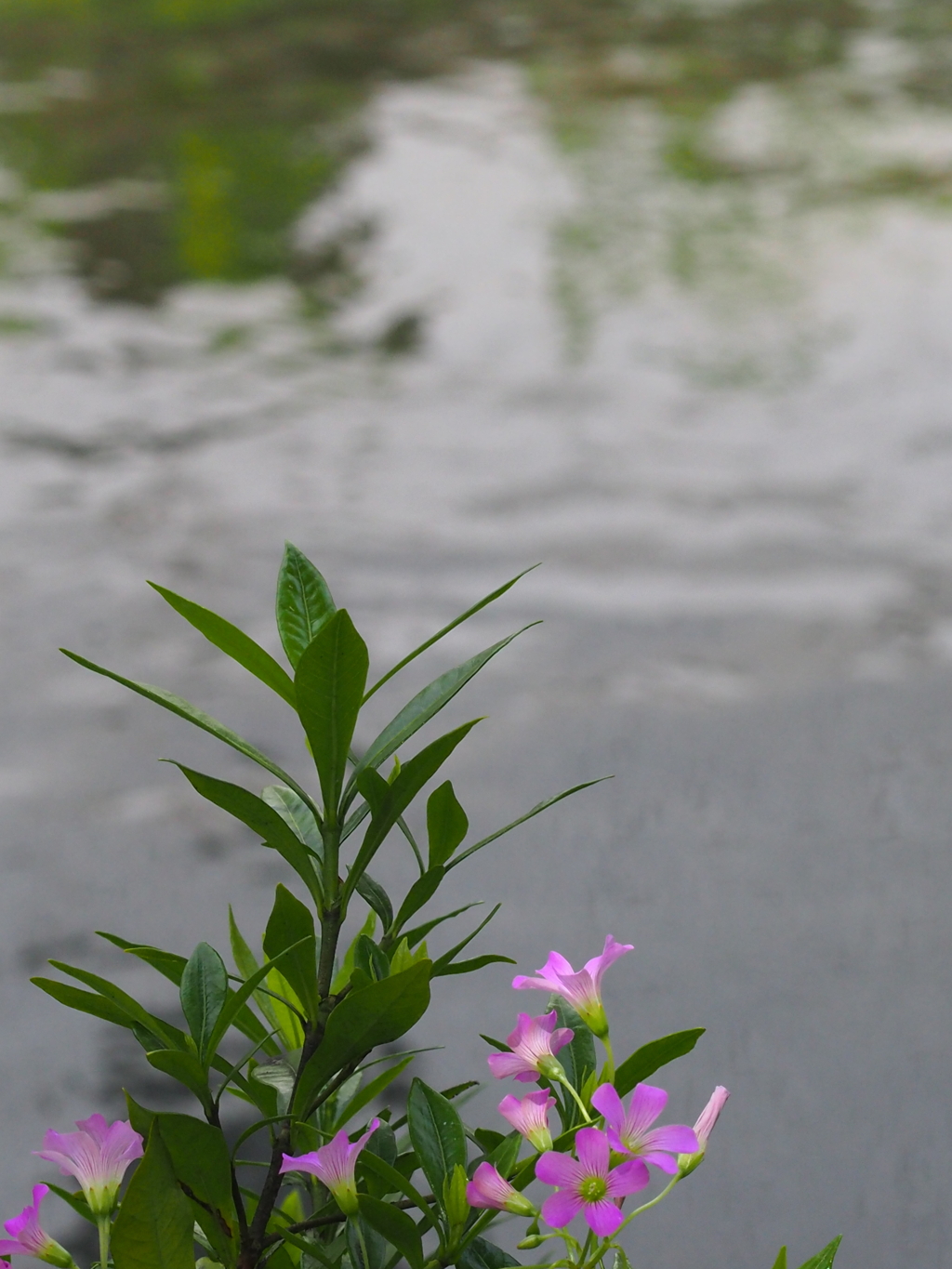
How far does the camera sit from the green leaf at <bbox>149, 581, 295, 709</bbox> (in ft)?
1.55

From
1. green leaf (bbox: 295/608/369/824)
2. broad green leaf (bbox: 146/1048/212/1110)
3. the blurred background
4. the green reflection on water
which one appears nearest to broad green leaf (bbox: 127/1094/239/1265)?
broad green leaf (bbox: 146/1048/212/1110)

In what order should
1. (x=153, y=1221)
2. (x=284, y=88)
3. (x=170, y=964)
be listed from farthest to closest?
(x=284, y=88) → (x=170, y=964) → (x=153, y=1221)

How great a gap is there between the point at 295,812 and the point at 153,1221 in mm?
177

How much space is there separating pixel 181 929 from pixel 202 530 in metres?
0.92

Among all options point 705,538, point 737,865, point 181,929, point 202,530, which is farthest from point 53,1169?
point 705,538

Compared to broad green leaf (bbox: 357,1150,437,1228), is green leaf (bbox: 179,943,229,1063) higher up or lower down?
higher up

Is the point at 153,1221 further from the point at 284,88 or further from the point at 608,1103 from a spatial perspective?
the point at 284,88

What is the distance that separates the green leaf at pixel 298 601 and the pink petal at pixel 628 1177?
0.20 meters

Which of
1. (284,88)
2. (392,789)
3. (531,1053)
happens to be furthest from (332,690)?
(284,88)

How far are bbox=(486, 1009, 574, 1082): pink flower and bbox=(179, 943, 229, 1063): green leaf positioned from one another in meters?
0.10

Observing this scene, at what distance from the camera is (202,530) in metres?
2.30

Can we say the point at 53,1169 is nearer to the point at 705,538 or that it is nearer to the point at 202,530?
the point at 202,530

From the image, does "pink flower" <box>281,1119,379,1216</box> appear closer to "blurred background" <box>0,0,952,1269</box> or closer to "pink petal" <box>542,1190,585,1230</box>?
"pink petal" <box>542,1190,585,1230</box>

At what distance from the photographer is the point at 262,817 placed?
0.48 meters
